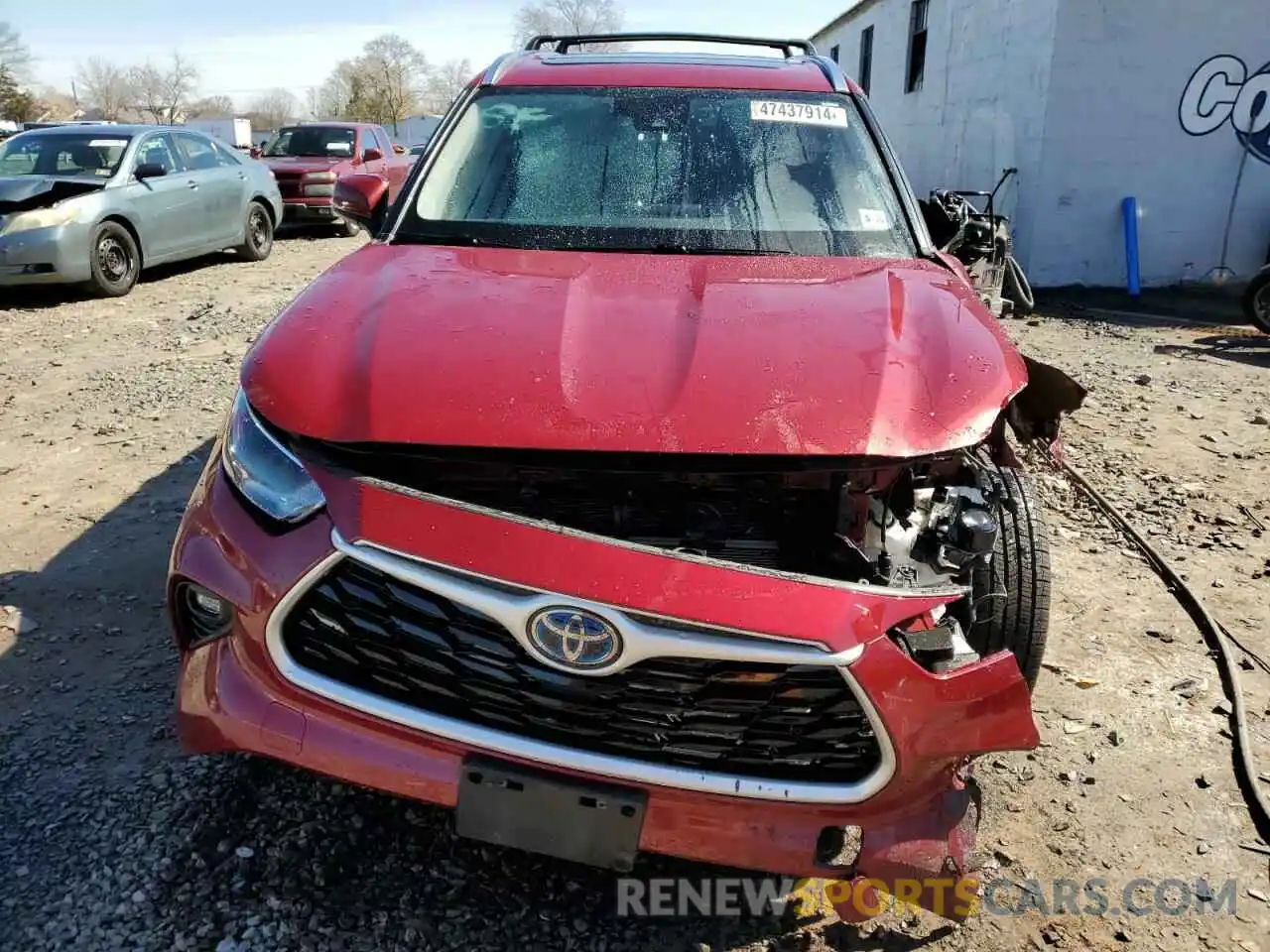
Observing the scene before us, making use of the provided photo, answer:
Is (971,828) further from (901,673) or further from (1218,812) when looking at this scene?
(1218,812)

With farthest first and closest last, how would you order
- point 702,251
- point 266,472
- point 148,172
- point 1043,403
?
point 148,172 → point 1043,403 → point 702,251 → point 266,472

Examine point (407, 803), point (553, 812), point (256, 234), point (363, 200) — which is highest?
point (363, 200)

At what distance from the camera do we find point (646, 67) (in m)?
3.42

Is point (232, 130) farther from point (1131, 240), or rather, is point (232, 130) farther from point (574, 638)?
point (574, 638)

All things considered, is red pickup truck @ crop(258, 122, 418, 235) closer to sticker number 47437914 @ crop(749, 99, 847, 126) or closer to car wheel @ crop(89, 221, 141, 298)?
car wheel @ crop(89, 221, 141, 298)

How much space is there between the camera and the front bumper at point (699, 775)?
67.8 inches

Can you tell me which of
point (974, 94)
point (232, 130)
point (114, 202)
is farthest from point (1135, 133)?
point (232, 130)

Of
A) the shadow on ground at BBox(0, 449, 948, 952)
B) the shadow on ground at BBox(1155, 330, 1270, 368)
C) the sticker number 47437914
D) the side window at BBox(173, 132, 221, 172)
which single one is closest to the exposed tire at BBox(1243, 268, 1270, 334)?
the shadow on ground at BBox(1155, 330, 1270, 368)

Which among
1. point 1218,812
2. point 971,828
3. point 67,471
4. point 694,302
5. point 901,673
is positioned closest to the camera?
point 901,673

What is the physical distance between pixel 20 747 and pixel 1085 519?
4.01m

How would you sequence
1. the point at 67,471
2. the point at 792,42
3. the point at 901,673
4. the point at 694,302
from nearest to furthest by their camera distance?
1. the point at 901,673
2. the point at 694,302
3. the point at 792,42
4. the point at 67,471

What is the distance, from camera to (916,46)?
1519 cm

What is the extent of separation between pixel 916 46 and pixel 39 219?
12.7m

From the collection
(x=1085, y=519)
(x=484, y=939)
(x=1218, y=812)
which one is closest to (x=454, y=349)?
(x=484, y=939)
